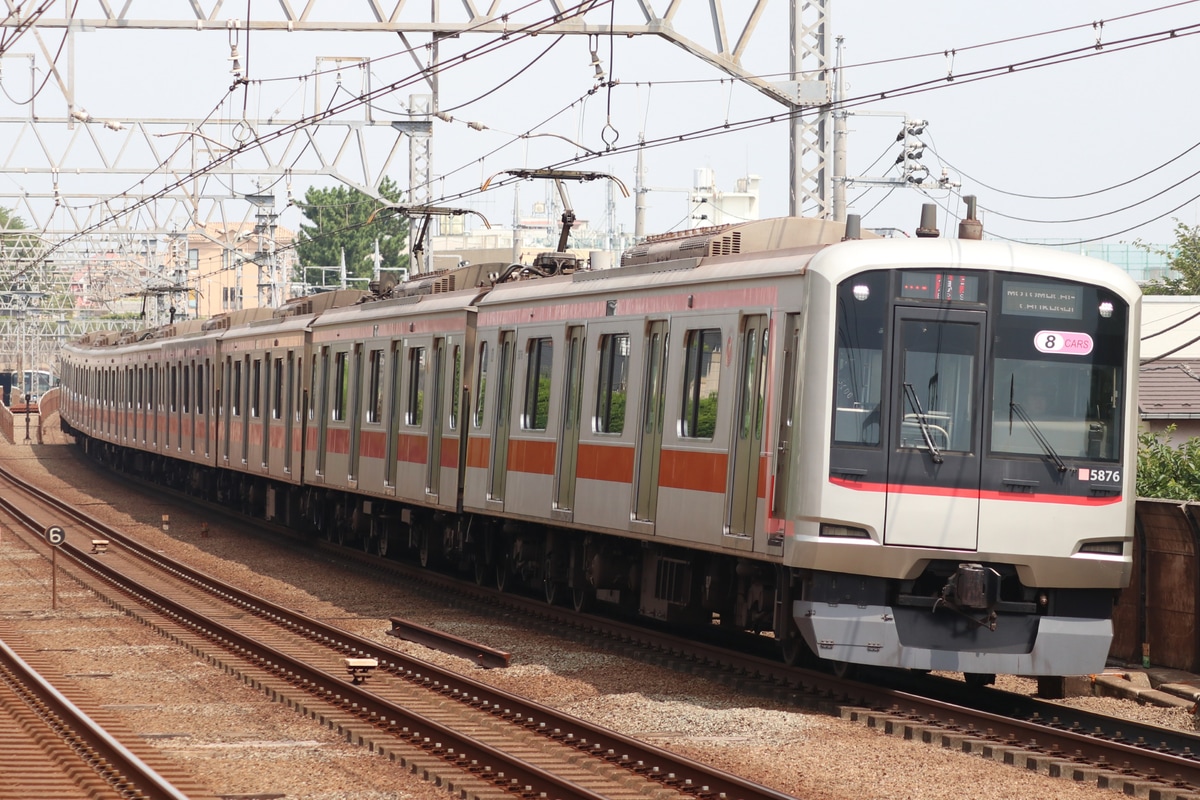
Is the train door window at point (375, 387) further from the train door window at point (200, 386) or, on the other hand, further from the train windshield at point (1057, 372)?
the train door window at point (200, 386)

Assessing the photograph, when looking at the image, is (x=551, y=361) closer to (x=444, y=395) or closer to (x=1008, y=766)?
(x=444, y=395)

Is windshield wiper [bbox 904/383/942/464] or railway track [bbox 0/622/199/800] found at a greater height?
windshield wiper [bbox 904/383/942/464]

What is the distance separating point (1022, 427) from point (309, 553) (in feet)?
49.0

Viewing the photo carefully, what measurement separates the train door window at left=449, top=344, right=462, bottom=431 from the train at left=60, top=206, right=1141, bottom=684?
0.72 metres

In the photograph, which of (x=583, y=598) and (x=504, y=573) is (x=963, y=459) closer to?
(x=583, y=598)

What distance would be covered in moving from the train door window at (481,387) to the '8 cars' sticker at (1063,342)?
289 inches

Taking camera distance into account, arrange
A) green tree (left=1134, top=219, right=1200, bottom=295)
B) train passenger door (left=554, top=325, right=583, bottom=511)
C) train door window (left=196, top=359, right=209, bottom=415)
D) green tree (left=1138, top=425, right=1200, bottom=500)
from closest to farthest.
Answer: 1. train passenger door (left=554, top=325, right=583, bottom=511)
2. green tree (left=1138, top=425, right=1200, bottom=500)
3. train door window (left=196, top=359, right=209, bottom=415)
4. green tree (left=1134, top=219, right=1200, bottom=295)

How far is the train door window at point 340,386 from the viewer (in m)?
22.8

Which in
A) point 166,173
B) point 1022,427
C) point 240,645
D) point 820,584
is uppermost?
point 166,173

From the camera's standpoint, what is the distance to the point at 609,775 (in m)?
9.30

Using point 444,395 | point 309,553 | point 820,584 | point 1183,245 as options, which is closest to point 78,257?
point 1183,245

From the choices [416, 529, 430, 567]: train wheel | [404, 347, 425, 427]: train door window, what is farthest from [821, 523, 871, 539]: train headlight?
[416, 529, 430, 567]: train wheel

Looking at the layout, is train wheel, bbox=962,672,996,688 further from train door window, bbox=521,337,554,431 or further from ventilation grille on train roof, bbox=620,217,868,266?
train door window, bbox=521,337,554,431

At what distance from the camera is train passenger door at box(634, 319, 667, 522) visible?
537 inches
